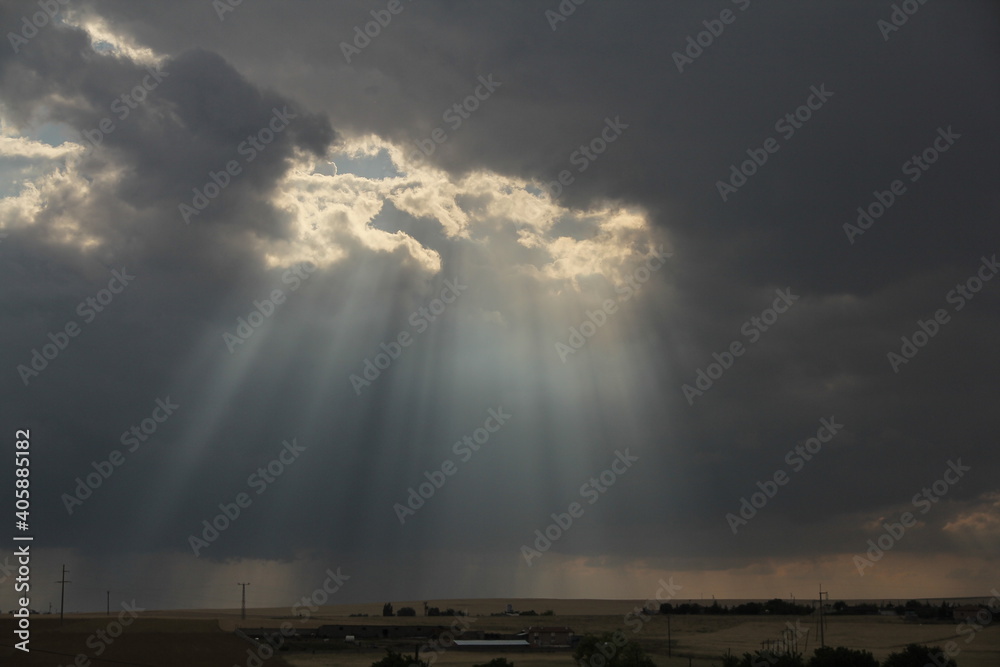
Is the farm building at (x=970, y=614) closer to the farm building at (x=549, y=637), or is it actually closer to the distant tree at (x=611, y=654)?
the farm building at (x=549, y=637)

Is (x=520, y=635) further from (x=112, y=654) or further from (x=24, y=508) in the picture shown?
(x=24, y=508)

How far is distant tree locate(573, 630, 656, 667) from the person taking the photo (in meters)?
78.2

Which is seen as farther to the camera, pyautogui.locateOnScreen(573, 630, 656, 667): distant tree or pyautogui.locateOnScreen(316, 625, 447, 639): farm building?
pyautogui.locateOnScreen(316, 625, 447, 639): farm building

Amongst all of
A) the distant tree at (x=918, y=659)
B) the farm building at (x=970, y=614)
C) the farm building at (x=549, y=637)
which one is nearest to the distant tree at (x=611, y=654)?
the distant tree at (x=918, y=659)

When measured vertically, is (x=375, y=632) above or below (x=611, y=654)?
above

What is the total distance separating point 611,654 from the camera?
83.6 metres

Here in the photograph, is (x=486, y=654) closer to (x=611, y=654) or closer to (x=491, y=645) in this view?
(x=491, y=645)

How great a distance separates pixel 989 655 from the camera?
349ft

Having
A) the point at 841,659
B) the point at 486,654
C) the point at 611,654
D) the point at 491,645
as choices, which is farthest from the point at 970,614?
the point at 611,654

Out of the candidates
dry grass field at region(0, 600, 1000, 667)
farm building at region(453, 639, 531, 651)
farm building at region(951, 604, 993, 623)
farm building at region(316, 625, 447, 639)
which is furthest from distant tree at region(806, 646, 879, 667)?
farm building at region(951, 604, 993, 623)

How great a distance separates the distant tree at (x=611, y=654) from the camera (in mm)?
78188

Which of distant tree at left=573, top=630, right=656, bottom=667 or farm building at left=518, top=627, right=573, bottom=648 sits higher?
farm building at left=518, top=627, right=573, bottom=648

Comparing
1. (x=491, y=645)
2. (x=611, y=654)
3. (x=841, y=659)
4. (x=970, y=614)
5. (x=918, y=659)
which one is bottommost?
(x=918, y=659)

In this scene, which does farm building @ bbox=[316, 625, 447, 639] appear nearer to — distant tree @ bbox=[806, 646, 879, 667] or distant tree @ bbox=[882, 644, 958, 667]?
distant tree @ bbox=[806, 646, 879, 667]
